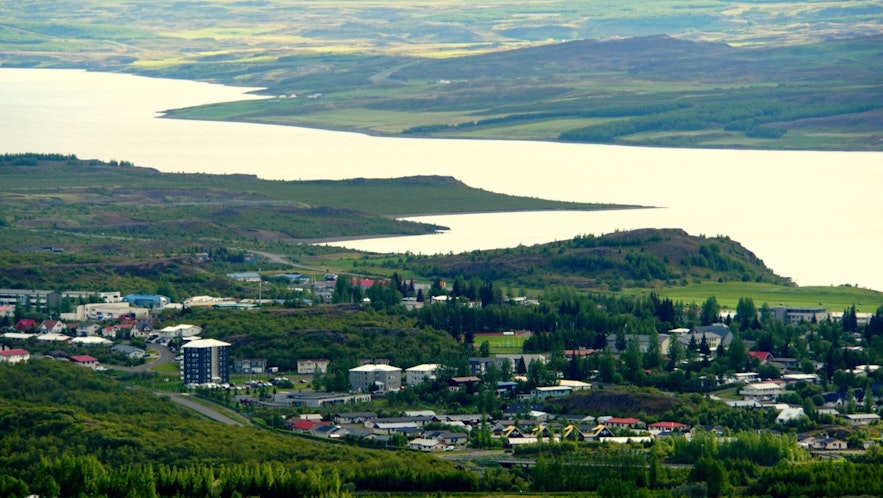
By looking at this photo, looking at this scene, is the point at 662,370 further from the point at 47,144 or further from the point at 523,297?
the point at 47,144

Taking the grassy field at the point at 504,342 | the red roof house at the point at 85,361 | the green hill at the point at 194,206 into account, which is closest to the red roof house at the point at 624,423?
the grassy field at the point at 504,342

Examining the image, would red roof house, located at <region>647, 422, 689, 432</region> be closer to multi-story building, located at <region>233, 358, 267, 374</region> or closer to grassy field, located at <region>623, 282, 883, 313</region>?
multi-story building, located at <region>233, 358, 267, 374</region>

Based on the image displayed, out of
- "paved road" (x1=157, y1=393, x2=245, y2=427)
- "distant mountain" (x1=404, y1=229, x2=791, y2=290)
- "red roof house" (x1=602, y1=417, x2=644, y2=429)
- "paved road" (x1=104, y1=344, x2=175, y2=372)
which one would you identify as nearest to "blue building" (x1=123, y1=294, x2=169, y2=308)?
"paved road" (x1=104, y1=344, x2=175, y2=372)

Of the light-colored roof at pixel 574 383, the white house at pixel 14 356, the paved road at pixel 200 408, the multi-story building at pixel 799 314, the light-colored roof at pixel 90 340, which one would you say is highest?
the multi-story building at pixel 799 314

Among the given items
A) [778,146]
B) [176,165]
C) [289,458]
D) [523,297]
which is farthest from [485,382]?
[778,146]

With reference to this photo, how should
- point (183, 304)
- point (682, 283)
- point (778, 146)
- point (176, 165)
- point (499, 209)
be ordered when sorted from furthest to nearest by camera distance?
1. point (778, 146)
2. point (176, 165)
3. point (499, 209)
4. point (682, 283)
5. point (183, 304)

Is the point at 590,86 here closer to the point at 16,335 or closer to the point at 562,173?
the point at 562,173

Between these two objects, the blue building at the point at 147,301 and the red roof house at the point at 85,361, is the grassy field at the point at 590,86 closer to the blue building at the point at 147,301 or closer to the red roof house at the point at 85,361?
the blue building at the point at 147,301
